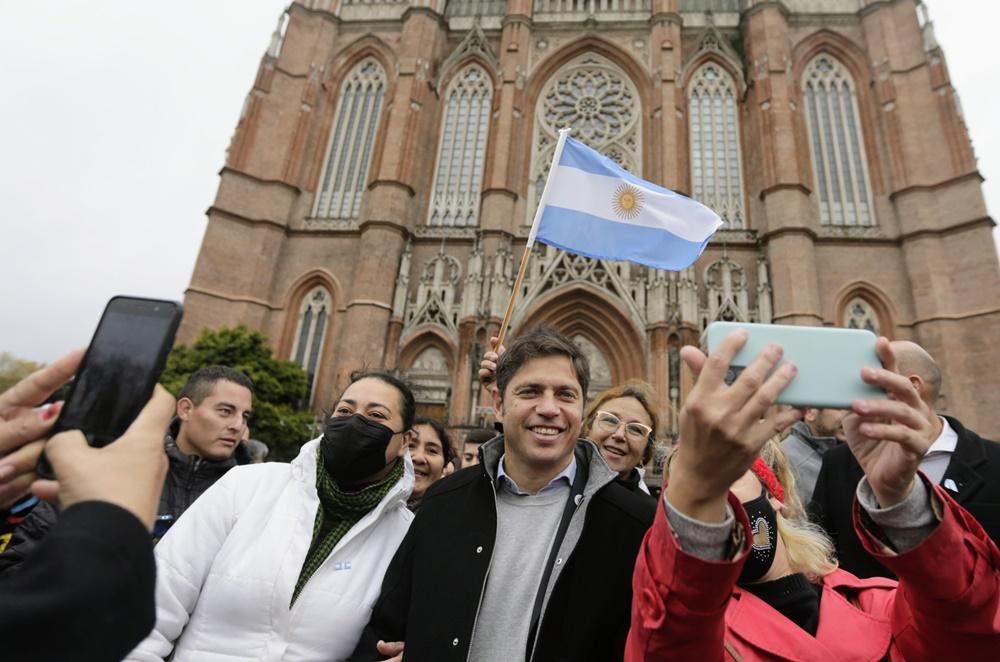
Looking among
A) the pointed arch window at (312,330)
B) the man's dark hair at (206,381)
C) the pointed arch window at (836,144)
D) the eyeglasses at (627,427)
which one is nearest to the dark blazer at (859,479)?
the eyeglasses at (627,427)

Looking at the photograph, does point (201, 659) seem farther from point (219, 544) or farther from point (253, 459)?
point (253, 459)

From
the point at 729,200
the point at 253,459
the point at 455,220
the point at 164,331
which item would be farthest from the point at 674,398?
the point at 164,331

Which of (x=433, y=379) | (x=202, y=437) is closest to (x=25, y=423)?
(x=202, y=437)

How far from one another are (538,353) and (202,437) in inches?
93.5

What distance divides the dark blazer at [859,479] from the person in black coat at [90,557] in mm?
2644

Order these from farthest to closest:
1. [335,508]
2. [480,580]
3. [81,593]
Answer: [335,508]
[480,580]
[81,593]

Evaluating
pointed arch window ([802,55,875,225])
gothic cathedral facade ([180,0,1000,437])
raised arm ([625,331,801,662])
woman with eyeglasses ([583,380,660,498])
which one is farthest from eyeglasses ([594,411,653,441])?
pointed arch window ([802,55,875,225])

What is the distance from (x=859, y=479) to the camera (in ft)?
9.32

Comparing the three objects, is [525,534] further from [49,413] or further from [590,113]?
[590,113]

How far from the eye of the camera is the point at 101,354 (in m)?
1.11

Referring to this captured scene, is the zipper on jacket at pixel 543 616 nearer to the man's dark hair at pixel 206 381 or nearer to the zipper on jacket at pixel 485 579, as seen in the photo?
the zipper on jacket at pixel 485 579

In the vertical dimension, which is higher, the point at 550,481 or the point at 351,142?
the point at 351,142

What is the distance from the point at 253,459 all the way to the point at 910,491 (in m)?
3.71

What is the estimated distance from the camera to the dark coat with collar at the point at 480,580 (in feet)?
5.29
